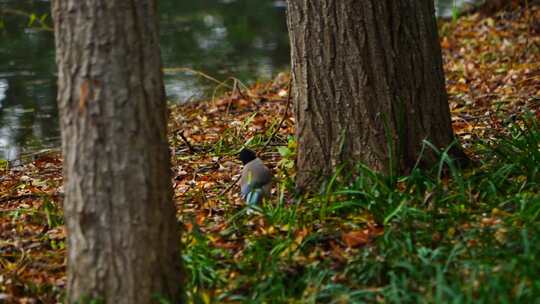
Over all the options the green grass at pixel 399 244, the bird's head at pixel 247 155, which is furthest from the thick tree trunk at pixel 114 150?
the bird's head at pixel 247 155

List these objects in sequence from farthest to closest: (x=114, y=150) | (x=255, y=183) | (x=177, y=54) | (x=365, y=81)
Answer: (x=177, y=54) → (x=365, y=81) → (x=255, y=183) → (x=114, y=150)

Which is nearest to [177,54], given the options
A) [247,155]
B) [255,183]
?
[247,155]

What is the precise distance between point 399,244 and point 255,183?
102 centimetres

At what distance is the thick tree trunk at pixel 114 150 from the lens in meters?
3.65

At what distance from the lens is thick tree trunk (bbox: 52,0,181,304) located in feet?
12.0

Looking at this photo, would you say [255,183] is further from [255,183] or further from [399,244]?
[399,244]

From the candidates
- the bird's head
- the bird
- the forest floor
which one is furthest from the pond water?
the bird

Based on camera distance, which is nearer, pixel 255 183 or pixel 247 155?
pixel 255 183

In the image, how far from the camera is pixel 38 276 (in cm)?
452

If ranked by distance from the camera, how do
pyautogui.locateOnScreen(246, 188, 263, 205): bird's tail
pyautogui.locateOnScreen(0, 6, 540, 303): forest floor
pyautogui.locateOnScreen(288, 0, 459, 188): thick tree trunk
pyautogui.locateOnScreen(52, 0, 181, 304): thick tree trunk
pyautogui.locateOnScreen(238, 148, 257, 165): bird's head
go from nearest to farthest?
1. pyautogui.locateOnScreen(52, 0, 181, 304): thick tree trunk
2. pyautogui.locateOnScreen(0, 6, 540, 303): forest floor
3. pyautogui.locateOnScreen(246, 188, 263, 205): bird's tail
4. pyautogui.locateOnScreen(288, 0, 459, 188): thick tree trunk
5. pyautogui.locateOnScreen(238, 148, 257, 165): bird's head

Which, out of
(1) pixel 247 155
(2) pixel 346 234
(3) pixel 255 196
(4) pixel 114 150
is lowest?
(2) pixel 346 234

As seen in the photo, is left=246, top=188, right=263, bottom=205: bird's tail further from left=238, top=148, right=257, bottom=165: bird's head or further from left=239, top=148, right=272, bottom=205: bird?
left=238, top=148, right=257, bottom=165: bird's head

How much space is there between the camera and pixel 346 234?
14.6 feet

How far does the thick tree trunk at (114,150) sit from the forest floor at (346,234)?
39 centimetres
